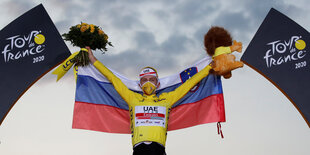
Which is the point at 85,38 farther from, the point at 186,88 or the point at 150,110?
the point at 186,88

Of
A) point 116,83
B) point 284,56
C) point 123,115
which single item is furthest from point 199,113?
point 284,56

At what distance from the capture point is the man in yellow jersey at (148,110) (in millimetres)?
7547

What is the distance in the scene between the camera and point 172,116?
357 inches

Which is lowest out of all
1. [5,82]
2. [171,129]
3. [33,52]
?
[171,129]

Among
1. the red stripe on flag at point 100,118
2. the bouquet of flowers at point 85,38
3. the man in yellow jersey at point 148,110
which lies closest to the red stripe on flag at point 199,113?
the man in yellow jersey at point 148,110

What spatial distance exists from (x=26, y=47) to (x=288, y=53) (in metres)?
5.80

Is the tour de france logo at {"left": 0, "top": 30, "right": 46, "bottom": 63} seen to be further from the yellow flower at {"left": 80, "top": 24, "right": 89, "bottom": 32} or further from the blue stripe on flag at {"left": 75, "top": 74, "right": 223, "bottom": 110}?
the yellow flower at {"left": 80, "top": 24, "right": 89, "bottom": 32}

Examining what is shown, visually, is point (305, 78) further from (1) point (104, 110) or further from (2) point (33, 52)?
(2) point (33, 52)

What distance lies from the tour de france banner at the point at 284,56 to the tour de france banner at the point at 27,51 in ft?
13.8

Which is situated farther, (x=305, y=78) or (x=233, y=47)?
(x=305, y=78)

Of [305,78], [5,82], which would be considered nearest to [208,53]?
[305,78]

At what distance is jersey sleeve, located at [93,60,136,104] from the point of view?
8.11 meters

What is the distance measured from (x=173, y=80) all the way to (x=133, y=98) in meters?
1.44

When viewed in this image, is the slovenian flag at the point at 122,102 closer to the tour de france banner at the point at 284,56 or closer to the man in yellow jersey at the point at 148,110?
the man in yellow jersey at the point at 148,110
